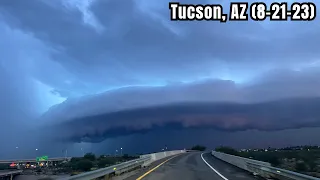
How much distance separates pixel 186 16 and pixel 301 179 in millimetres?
9265

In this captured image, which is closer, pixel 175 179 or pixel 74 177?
pixel 74 177

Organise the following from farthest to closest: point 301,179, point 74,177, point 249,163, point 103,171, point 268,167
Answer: point 249,163 < point 268,167 < point 103,171 < point 301,179 < point 74,177

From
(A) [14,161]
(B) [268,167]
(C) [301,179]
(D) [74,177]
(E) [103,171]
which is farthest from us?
(A) [14,161]

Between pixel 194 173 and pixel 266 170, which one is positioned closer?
pixel 266 170

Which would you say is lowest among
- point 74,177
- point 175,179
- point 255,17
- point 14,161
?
point 14,161

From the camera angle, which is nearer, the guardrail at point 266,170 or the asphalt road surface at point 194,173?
the guardrail at point 266,170

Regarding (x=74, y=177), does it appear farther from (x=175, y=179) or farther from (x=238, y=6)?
(x=238, y=6)

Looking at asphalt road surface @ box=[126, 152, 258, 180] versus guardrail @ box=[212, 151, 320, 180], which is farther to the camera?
asphalt road surface @ box=[126, 152, 258, 180]

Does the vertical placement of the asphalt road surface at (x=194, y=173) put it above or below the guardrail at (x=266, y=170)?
below

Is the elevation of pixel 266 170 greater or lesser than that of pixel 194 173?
greater

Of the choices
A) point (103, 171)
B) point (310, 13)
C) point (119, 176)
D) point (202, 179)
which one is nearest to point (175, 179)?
point (202, 179)

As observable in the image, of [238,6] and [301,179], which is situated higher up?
[238,6]

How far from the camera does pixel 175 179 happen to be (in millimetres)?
18734

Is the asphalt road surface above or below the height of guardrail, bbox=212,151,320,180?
below
